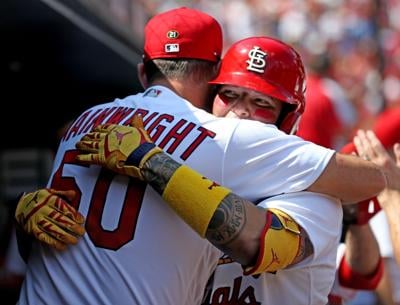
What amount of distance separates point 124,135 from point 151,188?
199mm

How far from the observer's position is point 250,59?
3516mm

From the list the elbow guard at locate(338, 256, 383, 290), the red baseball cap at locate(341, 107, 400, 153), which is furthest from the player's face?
the red baseball cap at locate(341, 107, 400, 153)

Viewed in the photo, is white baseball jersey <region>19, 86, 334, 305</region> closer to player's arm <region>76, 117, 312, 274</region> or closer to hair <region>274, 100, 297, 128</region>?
player's arm <region>76, 117, 312, 274</region>

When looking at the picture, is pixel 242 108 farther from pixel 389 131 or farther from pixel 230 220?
pixel 389 131

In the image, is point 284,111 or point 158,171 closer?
point 158,171

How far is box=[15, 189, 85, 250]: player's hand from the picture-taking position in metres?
3.08

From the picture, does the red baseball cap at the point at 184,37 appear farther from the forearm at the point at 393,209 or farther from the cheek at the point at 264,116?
the forearm at the point at 393,209

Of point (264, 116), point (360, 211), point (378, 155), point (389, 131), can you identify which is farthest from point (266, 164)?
point (389, 131)

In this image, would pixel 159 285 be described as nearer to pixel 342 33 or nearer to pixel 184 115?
pixel 184 115

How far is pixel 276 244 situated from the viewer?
2914mm

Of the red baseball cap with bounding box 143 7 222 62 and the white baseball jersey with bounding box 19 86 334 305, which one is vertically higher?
the red baseball cap with bounding box 143 7 222 62

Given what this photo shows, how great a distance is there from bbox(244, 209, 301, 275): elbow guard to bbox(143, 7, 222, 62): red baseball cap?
75cm

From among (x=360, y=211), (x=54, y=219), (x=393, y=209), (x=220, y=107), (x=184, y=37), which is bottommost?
(x=360, y=211)

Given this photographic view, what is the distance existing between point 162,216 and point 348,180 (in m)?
0.61
